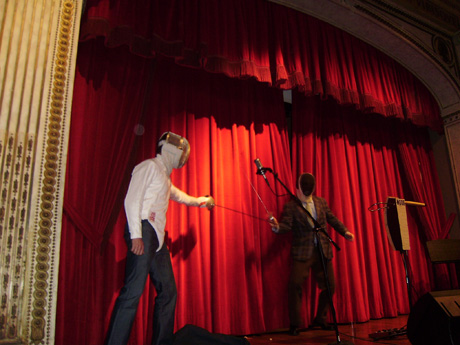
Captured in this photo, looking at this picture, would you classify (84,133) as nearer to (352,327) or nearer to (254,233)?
(254,233)

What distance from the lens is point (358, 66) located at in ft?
16.6

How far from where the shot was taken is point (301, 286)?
12.3 ft

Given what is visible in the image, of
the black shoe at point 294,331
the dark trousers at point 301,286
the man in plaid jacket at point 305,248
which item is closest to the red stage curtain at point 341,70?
the man in plaid jacket at point 305,248

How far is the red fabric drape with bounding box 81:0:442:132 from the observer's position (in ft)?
11.4

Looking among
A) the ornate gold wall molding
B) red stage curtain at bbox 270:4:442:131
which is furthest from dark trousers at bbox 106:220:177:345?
red stage curtain at bbox 270:4:442:131

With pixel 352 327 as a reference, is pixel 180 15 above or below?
above

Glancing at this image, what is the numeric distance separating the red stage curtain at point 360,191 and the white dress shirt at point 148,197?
2238 mm

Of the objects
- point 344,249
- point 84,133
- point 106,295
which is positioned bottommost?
point 106,295

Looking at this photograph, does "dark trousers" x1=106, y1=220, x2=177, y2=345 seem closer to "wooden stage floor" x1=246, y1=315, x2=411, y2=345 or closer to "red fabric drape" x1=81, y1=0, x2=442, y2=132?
"wooden stage floor" x1=246, y1=315, x2=411, y2=345

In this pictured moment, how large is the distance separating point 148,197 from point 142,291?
65 centimetres

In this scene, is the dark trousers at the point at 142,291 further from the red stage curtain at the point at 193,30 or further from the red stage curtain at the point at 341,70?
the red stage curtain at the point at 341,70

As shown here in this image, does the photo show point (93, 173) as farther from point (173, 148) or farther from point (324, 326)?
point (324, 326)

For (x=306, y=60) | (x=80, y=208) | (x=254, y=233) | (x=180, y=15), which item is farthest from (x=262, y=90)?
(x=80, y=208)

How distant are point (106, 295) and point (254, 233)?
1629mm
